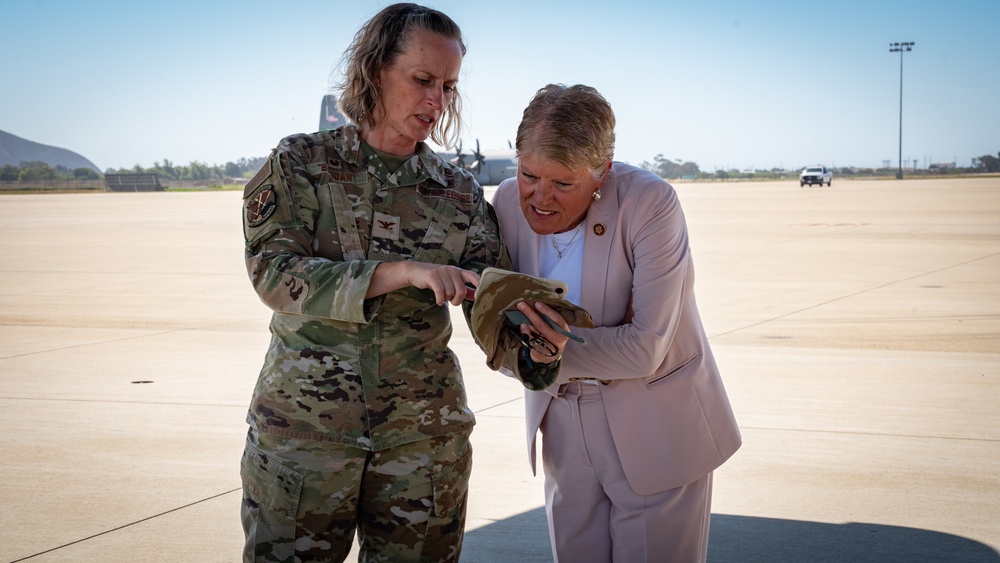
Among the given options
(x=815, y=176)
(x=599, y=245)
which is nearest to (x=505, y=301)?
(x=599, y=245)

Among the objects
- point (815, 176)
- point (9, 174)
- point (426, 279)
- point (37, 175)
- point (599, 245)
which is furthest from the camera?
point (37, 175)

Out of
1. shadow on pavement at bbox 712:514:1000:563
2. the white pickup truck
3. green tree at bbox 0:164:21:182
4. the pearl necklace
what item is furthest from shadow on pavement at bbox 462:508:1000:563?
green tree at bbox 0:164:21:182

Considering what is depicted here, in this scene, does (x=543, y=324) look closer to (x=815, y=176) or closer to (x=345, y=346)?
(x=345, y=346)

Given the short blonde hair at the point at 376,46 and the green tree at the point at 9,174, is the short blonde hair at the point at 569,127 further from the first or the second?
→ the green tree at the point at 9,174

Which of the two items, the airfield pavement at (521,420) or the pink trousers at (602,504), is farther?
the airfield pavement at (521,420)

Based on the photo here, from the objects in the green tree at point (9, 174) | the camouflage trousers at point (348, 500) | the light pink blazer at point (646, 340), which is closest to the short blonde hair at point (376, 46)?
the light pink blazer at point (646, 340)

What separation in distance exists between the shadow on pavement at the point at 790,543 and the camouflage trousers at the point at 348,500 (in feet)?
4.83

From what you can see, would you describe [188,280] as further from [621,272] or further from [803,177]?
[803,177]

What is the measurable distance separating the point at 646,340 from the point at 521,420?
11.4 ft

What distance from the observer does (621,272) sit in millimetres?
2500

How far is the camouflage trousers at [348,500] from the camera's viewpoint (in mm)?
2188

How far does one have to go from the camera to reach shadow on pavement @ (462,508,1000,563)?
363cm

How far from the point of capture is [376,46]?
7.48 feet

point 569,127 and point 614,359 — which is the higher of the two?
point 569,127
